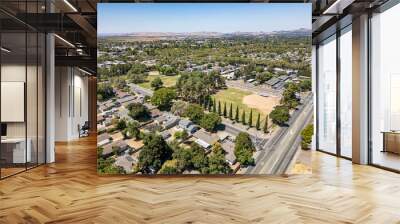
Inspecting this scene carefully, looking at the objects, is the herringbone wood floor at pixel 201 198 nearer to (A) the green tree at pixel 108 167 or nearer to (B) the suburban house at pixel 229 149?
(A) the green tree at pixel 108 167

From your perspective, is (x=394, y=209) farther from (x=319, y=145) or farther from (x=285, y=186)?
(x=319, y=145)

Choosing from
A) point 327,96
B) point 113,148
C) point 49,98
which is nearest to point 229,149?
point 113,148

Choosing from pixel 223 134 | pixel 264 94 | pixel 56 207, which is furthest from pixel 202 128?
pixel 56 207

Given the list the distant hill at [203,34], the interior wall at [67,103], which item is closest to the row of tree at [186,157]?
the distant hill at [203,34]

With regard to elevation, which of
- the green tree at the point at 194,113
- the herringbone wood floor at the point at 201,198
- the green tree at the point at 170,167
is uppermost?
the green tree at the point at 194,113

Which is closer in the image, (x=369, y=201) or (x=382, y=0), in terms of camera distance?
(x=369, y=201)

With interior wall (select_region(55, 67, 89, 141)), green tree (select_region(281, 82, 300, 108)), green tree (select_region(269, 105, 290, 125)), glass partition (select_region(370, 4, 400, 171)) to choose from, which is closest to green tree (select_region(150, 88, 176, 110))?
green tree (select_region(269, 105, 290, 125))

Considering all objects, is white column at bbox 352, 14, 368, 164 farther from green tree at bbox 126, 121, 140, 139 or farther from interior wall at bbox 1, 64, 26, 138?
interior wall at bbox 1, 64, 26, 138
